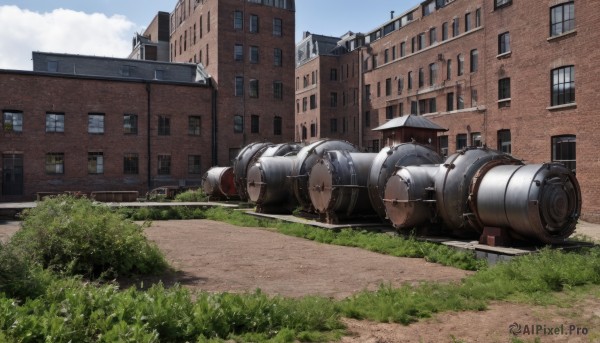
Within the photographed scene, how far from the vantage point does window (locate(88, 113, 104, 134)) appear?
118 ft

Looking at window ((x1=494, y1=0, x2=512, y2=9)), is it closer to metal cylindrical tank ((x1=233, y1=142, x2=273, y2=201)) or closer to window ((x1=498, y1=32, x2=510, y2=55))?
window ((x1=498, y1=32, x2=510, y2=55))

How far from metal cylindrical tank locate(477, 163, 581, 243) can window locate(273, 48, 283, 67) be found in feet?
112

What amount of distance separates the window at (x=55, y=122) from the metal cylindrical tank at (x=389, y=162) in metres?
26.1

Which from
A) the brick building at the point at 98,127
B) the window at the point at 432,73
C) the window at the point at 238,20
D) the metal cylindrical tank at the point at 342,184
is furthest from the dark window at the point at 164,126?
the metal cylindrical tank at the point at 342,184

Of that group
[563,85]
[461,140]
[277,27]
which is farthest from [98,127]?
[563,85]

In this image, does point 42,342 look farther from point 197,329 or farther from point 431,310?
point 431,310

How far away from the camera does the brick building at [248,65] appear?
1620 inches

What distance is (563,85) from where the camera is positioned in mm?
23656

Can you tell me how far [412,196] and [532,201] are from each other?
133 inches

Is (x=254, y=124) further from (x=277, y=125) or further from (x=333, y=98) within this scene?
(x=333, y=98)

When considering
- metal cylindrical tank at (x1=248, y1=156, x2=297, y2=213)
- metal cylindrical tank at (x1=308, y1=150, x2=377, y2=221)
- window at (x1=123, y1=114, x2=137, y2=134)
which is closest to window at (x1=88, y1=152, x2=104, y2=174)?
window at (x1=123, y1=114, x2=137, y2=134)

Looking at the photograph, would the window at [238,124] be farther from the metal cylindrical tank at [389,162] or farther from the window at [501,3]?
the metal cylindrical tank at [389,162]

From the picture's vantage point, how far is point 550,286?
8758mm

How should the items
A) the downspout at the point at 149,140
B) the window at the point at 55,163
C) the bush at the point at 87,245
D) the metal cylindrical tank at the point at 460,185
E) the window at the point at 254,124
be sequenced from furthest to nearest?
the window at the point at 254,124
the downspout at the point at 149,140
the window at the point at 55,163
the metal cylindrical tank at the point at 460,185
the bush at the point at 87,245
